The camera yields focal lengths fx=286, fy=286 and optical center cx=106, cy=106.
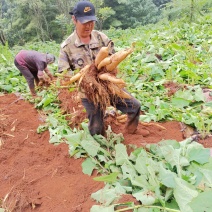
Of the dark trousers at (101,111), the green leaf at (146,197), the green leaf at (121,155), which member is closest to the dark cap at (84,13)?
the dark trousers at (101,111)

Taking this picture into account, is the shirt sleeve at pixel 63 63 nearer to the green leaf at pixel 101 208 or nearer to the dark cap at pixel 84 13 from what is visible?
the dark cap at pixel 84 13

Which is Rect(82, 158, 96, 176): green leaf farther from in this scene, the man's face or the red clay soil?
the man's face

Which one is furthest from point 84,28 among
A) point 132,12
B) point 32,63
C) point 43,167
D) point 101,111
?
point 132,12

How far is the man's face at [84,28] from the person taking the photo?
3093mm

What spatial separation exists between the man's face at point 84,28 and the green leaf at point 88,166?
4.50ft

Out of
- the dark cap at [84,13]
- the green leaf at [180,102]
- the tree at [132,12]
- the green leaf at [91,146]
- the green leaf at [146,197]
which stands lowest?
the tree at [132,12]

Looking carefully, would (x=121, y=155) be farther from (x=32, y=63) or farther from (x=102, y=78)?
(x=32, y=63)

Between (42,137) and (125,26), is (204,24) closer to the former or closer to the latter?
(42,137)

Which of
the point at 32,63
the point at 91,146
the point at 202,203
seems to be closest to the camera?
the point at 202,203

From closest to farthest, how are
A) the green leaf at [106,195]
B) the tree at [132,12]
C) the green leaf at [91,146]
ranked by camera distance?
1. the green leaf at [106,195]
2. the green leaf at [91,146]
3. the tree at [132,12]

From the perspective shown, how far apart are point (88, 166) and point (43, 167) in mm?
594

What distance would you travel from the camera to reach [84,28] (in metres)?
3.12

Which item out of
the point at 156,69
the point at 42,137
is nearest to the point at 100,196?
the point at 42,137

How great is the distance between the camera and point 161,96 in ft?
15.0
